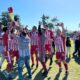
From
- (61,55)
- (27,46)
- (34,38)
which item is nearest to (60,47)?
(61,55)

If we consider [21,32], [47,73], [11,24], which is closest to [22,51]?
[21,32]

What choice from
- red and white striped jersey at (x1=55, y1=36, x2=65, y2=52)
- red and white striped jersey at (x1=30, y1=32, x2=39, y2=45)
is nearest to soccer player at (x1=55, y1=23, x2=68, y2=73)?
red and white striped jersey at (x1=55, y1=36, x2=65, y2=52)

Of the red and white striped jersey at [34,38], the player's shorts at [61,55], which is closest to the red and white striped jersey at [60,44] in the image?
the player's shorts at [61,55]

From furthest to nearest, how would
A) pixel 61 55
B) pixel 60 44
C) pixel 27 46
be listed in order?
pixel 60 44
pixel 61 55
pixel 27 46

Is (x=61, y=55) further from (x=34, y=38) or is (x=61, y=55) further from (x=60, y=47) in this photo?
(x=34, y=38)

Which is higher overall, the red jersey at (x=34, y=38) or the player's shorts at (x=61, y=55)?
the red jersey at (x=34, y=38)

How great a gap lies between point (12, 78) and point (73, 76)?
2.44m

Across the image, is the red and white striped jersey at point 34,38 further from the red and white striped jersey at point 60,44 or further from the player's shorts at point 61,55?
the player's shorts at point 61,55

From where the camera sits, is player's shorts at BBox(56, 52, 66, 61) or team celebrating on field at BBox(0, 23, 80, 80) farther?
player's shorts at BBox(56, 52, 66, 61)

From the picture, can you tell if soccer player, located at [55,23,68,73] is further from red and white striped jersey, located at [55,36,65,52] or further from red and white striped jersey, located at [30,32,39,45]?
red and white striped jersey, located at [30,32,39,45]

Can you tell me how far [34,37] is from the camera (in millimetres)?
15414

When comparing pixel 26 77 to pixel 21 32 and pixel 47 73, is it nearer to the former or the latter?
pixel 47 73

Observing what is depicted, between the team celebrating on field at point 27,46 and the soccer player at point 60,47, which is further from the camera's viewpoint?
the soccer player at point 60,47

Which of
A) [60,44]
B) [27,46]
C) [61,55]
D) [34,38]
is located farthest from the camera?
[34,38]
